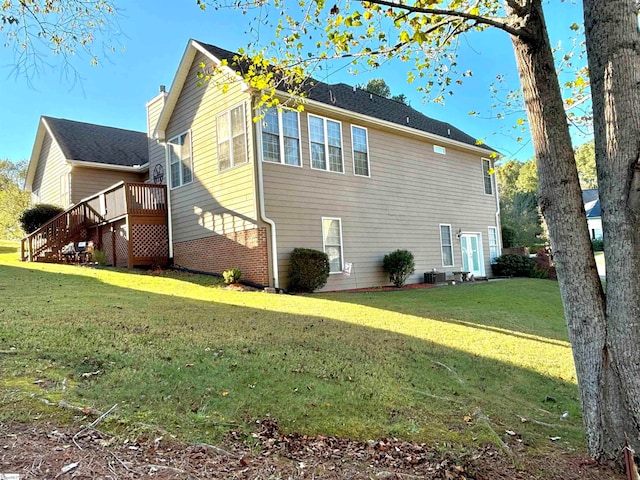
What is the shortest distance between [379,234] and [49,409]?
12532 millimetres

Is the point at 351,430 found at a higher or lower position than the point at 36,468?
lower

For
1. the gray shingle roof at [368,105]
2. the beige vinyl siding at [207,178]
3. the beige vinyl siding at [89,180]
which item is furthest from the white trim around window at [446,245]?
the beige vinyl siding at [89,180]

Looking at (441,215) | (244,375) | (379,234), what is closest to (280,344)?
(244,375)

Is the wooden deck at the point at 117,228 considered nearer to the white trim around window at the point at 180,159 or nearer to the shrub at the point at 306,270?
the white trim around window at the point at 180,159

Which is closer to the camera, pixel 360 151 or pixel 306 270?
pixel 306 270

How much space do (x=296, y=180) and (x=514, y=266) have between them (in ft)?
39.3

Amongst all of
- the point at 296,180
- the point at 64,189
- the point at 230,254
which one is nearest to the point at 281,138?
the point at 296,180

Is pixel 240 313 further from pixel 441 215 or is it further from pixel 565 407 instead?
pixel 441 215

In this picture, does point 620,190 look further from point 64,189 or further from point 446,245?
point 64,189

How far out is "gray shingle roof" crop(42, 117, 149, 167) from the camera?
64.1 ft

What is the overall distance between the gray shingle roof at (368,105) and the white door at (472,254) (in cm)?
422

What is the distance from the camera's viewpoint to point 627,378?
3.07m

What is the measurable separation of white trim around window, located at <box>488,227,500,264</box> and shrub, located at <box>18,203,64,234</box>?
19722mm

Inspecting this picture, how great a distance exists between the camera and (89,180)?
19.2 metres
